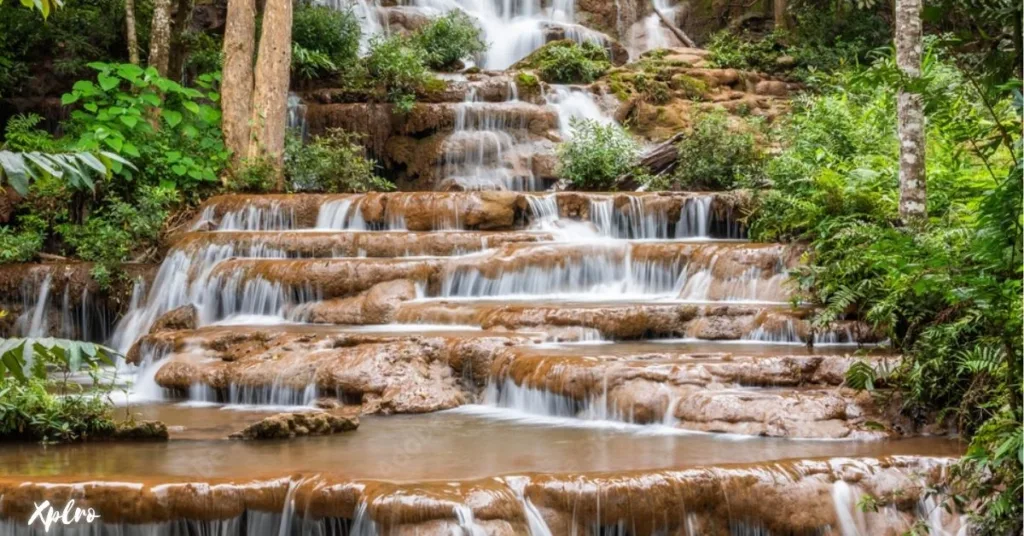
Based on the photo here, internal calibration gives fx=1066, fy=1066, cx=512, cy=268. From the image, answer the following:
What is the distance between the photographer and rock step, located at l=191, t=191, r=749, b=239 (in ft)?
45.8

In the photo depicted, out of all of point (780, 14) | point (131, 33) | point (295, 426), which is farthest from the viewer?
point (780, 14)

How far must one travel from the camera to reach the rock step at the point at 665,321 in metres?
9.78

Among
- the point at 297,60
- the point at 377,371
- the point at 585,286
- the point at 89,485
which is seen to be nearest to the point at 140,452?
the point at 89,485

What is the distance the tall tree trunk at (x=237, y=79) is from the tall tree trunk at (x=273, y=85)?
0.48ft

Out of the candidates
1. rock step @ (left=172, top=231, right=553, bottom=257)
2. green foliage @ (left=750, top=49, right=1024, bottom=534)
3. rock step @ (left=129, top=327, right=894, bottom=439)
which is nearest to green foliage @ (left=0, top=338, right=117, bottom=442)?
rock step @ (left=129, top=327, right=894, bottom=439)

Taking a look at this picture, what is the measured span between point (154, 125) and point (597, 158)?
6974 mm

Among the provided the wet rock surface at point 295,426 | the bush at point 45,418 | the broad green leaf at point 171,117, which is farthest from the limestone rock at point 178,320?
the broad green leaf at point 171,117

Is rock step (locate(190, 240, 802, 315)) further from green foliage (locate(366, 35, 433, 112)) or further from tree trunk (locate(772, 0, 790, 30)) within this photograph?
tree trunk (locate(772, 0, 790, 30))

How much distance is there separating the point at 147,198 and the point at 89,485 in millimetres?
9293

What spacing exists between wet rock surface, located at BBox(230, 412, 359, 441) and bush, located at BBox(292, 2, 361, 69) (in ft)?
40.8

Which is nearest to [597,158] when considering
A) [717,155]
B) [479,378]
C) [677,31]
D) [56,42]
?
[717,155]

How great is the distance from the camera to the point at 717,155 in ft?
51.4

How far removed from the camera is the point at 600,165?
53.6ft

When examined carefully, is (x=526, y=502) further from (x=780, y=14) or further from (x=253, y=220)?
(x=780, y=14)
